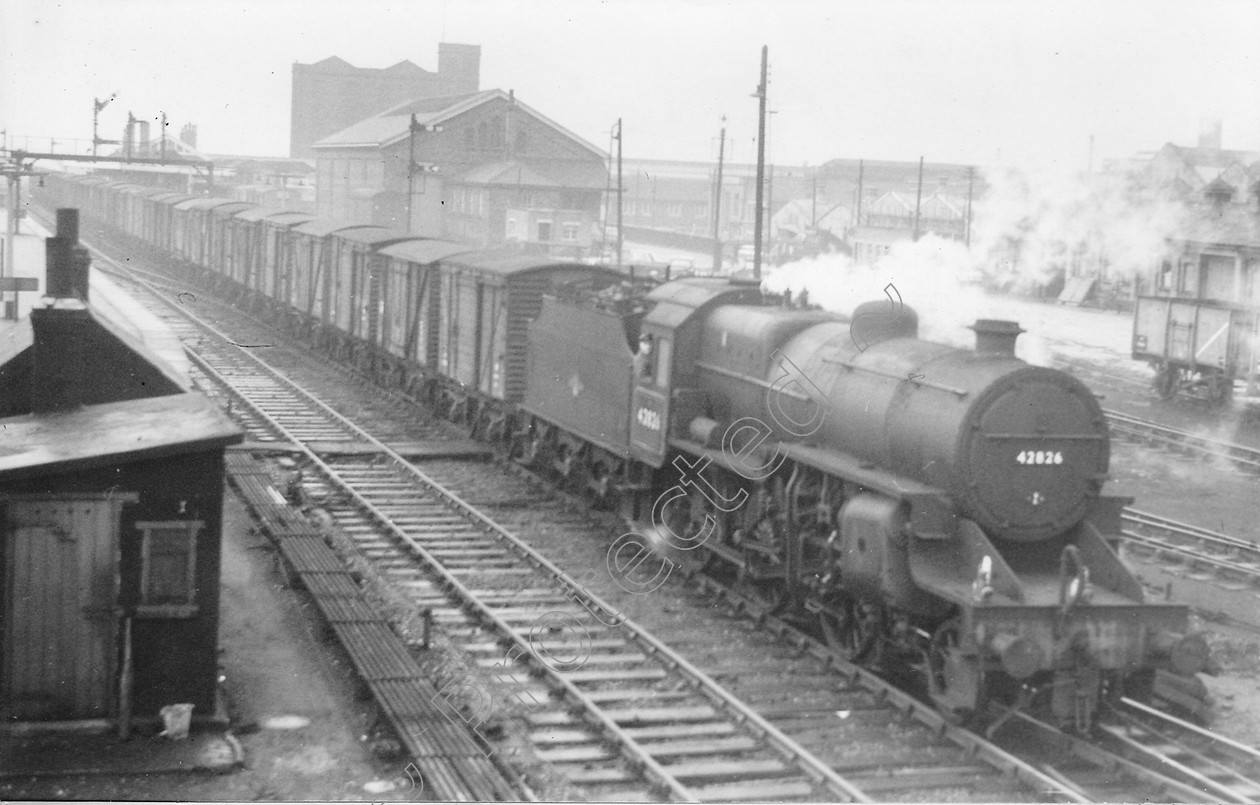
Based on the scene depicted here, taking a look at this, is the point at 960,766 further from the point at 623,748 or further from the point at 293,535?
the point at 293,535

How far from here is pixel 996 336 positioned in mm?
10945

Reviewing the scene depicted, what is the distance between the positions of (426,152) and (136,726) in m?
36.4

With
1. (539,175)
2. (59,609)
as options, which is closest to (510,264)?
(59,609)

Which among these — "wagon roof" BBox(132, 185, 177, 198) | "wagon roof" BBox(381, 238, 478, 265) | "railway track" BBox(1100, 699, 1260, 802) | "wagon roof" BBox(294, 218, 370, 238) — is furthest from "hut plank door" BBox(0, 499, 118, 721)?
"wagon roof" BBox(132, 185, 177, 198)

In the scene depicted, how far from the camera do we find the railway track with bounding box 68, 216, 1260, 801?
9.20 m

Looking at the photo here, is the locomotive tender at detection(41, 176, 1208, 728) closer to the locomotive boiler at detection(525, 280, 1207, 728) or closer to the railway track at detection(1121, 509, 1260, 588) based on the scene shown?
the locomotive boiler at detection(525, 280, 1207, 728)

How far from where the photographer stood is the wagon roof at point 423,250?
24.3 m

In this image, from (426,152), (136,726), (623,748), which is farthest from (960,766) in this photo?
(426,152)

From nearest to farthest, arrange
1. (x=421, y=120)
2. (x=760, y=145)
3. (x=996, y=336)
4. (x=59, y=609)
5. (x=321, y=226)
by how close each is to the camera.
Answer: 1. (x=59, y=609)
2. (x=996, y=336)
3. (x=760, y=145)
4. (x=321, y=226)
5. (x=421, y=120)

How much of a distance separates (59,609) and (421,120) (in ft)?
112

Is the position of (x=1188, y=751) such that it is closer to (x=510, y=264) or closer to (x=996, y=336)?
(x=996, y=336)

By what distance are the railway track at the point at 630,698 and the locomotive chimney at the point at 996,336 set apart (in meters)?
2.82

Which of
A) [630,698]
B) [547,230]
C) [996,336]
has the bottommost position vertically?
[630,698]

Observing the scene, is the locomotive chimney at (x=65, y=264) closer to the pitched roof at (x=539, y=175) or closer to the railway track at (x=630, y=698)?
the railway track at (x=630, y=698)
